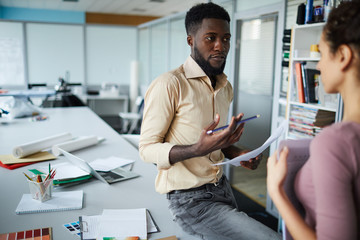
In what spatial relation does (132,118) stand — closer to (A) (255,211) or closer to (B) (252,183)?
(B) (252,183)

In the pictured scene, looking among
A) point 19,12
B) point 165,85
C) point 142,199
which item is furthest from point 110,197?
point 19,12

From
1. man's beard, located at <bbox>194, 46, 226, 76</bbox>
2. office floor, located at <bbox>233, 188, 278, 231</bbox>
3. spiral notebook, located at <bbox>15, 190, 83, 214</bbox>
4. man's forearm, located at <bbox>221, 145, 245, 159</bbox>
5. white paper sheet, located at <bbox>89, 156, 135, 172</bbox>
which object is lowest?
office floor, located at <bbox>233, 188, 278, 231</bbox>

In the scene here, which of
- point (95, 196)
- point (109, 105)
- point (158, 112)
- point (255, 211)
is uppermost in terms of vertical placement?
point (158, 112)

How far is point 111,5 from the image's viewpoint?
913 cm

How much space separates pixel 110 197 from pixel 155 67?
5.55 m

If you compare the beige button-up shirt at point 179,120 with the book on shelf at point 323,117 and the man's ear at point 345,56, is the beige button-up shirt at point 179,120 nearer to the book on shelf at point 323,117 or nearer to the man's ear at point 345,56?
the man's ear at point 345,56

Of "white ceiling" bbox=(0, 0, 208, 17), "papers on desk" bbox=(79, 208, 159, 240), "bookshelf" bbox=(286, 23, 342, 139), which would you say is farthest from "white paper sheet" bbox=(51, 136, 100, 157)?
"white ceiling" bbox=(0, 0, 208, 17)

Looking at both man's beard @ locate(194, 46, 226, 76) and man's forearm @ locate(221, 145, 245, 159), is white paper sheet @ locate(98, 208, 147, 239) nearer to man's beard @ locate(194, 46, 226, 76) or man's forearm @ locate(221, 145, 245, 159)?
man's forearm @ locate(221, 145, 245, 159)

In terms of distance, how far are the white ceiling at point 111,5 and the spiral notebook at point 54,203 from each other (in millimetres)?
7388

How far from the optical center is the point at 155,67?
700cm

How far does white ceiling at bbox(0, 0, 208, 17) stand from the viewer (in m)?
8.66

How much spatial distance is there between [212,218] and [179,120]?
46 cm

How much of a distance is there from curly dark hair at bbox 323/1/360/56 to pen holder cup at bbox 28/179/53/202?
4.56 feet

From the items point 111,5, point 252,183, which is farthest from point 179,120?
point 111,5
